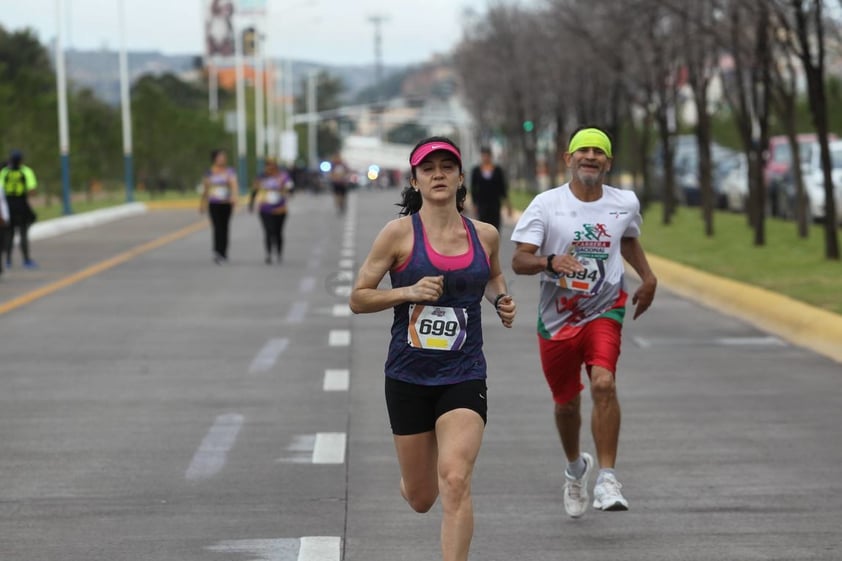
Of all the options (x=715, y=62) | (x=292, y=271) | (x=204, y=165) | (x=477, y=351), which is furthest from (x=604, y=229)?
(x=204, y=165)

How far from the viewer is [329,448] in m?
9.54

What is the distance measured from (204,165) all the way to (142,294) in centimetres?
5927

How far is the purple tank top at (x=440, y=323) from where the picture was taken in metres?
6.18

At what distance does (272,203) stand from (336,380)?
1326cm

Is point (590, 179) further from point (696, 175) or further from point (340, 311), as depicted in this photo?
point (696, 175)

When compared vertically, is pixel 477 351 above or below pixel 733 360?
above

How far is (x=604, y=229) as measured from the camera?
7.90 m

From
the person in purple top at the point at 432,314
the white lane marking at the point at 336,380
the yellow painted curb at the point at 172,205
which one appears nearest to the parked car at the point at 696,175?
the yellow painted curb at the point at 172,205

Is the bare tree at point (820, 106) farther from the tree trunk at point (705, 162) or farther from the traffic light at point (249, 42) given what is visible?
the traffic light at point (249, 42)

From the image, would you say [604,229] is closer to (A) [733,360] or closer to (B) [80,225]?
(A) [733,360]

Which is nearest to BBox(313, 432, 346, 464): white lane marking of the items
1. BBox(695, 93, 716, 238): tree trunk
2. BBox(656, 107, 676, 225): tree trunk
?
BBox(695, 93, 716, 238): tree trunk

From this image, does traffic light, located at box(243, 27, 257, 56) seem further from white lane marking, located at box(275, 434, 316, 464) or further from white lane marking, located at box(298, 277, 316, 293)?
white lane marking, located at box(275, 434, 316, 464)

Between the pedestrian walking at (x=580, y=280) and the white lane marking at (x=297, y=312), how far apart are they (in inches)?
360

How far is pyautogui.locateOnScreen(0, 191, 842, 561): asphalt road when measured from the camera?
724cm
